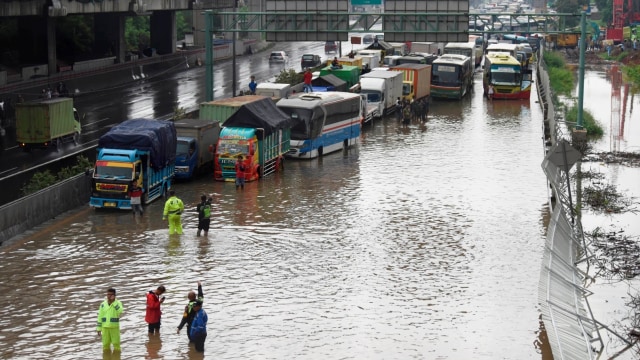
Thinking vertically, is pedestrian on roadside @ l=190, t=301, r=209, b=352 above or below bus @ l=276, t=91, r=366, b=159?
below

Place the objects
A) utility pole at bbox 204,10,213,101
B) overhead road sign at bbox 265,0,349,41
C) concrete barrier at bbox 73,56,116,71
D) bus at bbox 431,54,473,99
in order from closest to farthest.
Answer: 1. overhead road sign at bbox 265,0,349,41
2. utility pole at bbox 204,10,213,101
3. bus at bbox 431,54,473,99
4. concrete barrier at bbox 73,56,116,71

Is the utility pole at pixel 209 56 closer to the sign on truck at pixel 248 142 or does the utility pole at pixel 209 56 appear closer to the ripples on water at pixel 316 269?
the ripples on water at pixel 316 269

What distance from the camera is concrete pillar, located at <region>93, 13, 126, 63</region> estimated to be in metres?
86.8

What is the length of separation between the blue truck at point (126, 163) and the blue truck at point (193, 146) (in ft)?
12.0

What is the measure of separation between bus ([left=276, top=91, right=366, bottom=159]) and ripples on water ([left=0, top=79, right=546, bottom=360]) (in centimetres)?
202

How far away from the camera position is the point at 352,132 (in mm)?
49375

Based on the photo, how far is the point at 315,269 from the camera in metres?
28.0

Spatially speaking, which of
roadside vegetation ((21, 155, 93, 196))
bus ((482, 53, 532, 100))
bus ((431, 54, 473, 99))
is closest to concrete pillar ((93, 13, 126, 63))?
bus ((431, 54, 473, 99))

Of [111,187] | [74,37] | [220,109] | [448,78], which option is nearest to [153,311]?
[111,187]

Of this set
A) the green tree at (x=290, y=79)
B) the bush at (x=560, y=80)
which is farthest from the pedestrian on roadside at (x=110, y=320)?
the bush at (x=560, y=80)

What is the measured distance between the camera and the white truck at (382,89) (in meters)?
57.9

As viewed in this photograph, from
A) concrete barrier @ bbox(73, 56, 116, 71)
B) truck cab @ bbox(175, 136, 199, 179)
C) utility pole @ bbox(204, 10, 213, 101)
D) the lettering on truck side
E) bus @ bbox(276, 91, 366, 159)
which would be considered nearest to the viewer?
the lettering on truck side

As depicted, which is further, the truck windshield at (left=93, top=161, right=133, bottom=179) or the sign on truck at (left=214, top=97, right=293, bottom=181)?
the sign on truck at (left=214, top=97, right=293, bottom=181)

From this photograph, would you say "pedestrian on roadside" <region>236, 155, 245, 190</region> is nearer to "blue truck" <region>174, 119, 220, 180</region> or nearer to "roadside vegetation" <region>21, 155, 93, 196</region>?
"blue truck" <region>174, 119, 220, 180</region>
